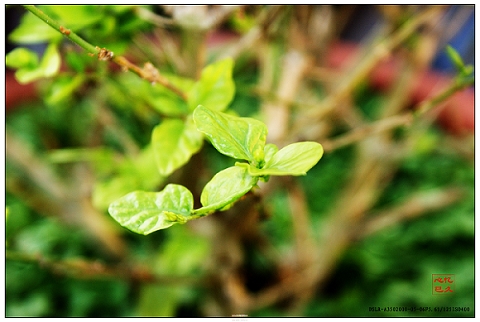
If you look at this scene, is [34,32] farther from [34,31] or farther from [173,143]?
[173,143]

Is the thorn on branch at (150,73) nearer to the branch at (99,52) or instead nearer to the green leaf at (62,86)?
the branch at (99,52)

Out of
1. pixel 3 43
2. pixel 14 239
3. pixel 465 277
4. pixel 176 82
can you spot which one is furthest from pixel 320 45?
pixel 14 239

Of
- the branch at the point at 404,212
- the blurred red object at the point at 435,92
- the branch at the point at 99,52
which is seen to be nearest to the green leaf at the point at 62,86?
the branch at the point at 99,52

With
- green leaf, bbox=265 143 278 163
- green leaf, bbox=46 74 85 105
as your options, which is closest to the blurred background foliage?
green leaf, bbox=46 74 85 105

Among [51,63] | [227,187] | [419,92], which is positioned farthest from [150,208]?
[419,92]

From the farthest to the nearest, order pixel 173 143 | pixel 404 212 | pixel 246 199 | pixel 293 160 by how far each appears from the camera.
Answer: pixel 404 212 → pixel 246 199 → pixel 173 143 → pixel 293 160

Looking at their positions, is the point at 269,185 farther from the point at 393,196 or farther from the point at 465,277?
the point at 393,196
